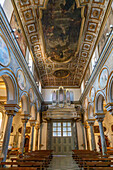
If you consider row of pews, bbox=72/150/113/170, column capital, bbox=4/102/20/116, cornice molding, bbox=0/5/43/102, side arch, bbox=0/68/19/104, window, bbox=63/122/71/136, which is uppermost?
cornice molding, bbox=0/5/43/102

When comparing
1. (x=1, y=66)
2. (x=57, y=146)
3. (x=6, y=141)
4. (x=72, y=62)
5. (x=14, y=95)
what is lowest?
(x=57, y=146)

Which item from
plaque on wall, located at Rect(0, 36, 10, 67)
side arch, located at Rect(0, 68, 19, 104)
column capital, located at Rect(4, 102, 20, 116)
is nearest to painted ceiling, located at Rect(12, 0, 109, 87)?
plaque on wall, located at Rect(0, 36, 10, 67)

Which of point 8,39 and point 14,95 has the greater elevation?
point 8,39

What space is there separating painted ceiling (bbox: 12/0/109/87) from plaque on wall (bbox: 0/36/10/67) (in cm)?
415

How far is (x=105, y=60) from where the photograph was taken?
10555 mm

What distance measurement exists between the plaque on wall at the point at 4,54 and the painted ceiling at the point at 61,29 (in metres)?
4.15

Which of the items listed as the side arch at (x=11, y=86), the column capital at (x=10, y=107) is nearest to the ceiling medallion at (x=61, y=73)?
the side arch at (x=11, y=86)

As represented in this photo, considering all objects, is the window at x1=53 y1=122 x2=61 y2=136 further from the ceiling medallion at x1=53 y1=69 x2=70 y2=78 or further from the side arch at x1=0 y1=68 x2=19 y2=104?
the side arch at x1=0 y1=68 x2=19 y2=104

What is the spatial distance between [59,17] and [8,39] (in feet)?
19.9

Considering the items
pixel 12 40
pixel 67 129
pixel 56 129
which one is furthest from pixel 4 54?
pixel 67 129

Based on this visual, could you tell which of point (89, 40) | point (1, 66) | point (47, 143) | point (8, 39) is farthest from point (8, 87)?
point (47, 143)

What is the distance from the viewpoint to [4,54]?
A: 26.1 ft

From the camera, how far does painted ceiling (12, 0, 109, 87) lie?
11055 millimetres

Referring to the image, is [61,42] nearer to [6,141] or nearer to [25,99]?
[25,99]
